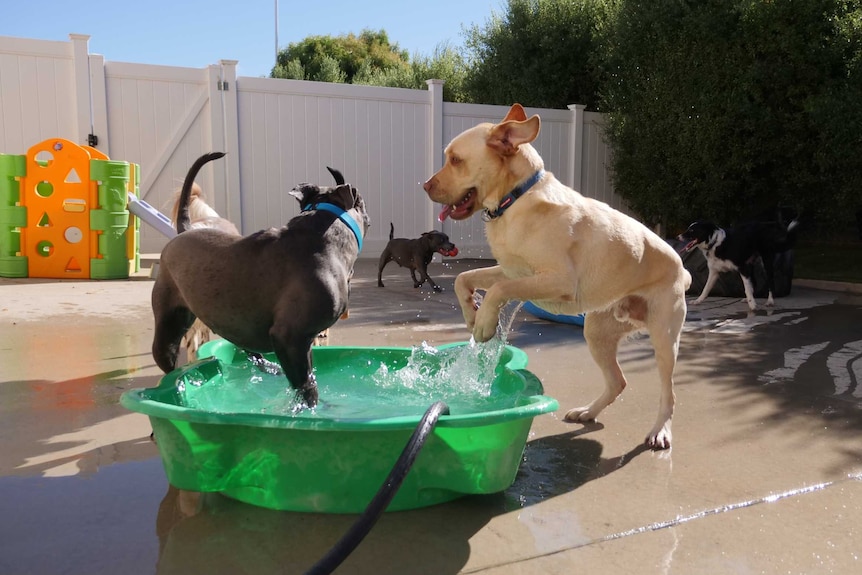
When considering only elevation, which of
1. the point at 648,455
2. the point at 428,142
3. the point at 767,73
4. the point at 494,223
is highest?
the point at 767,73

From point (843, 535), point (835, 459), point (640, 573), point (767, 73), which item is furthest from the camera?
point (767, 73)

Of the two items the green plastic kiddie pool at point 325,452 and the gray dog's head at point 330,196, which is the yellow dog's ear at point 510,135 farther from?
the green plastic kiddie pool at point 325,452

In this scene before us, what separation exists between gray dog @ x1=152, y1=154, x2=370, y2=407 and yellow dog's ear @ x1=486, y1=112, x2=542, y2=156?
701 millimetres

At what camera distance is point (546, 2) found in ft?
47.4

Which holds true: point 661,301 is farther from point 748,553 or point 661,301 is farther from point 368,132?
point 368,132

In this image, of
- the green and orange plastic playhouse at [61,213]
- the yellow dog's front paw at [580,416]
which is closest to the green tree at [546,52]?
the green and orange plastic playhouse at [61,213]

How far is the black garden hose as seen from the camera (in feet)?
6.21

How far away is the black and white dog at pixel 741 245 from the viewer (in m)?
8.05

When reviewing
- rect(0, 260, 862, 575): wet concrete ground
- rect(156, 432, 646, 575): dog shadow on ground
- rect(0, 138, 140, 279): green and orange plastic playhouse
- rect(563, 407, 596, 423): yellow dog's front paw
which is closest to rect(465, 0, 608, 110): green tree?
rect(0, 138, 140, 279): green and orange plastic playhouse

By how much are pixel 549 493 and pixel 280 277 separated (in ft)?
4.62

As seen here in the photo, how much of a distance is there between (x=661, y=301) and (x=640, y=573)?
1625 millimetres

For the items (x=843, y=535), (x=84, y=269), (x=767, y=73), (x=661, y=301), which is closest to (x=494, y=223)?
(x=661, y=301)

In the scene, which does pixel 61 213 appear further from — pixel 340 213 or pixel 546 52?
pixel 546 52

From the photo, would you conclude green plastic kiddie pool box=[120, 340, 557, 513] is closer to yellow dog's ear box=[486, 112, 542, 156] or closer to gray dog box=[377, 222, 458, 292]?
yellow dog's ear box=[486, 112, 542, 156]
